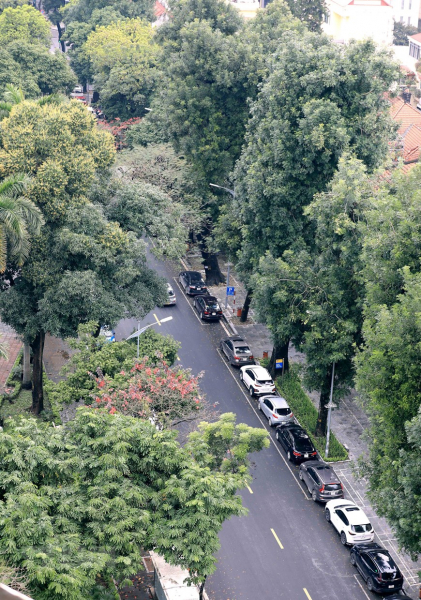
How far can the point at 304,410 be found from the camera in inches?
1663

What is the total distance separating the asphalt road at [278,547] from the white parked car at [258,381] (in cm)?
96

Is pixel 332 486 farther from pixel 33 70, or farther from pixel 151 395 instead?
pixel 33 70

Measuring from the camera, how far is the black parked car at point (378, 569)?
98.4 feet

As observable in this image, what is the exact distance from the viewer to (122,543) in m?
23.4

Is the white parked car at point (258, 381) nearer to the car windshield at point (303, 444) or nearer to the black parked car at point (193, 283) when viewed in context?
the car windshield at point (303, 444)

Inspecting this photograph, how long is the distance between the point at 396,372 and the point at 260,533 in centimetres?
1113

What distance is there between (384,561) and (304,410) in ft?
41.4

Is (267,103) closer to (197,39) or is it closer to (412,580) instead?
(197,39)

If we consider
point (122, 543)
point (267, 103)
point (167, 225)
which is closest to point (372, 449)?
point (122, 543)

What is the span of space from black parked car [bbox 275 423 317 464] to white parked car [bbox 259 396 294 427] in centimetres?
138

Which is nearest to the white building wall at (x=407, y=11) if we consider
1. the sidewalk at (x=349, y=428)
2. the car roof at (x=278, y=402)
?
the sidewalk at (x=349, y=428)

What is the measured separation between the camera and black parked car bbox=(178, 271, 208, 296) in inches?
2195

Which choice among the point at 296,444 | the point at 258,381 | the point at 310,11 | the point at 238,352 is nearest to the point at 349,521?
the point at 296,444

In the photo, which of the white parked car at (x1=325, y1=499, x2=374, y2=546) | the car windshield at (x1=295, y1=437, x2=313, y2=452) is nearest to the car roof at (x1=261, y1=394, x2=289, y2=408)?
the car windshield at (x1=295, y1=437, x2=313, y2=452)
